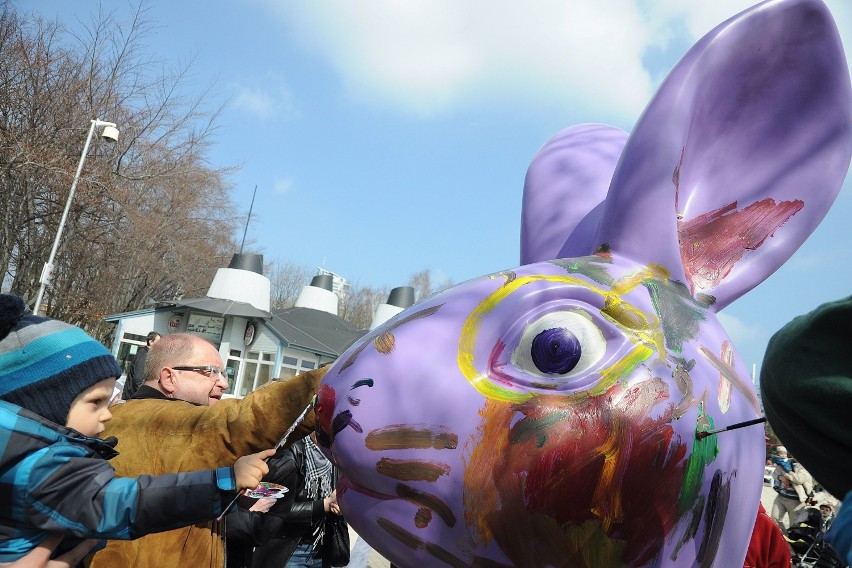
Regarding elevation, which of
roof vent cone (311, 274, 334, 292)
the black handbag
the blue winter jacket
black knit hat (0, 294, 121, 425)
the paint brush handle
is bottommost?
the black handbag

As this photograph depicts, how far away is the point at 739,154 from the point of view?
7.25 feet

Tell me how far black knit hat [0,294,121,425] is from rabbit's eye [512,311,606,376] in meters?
1.19

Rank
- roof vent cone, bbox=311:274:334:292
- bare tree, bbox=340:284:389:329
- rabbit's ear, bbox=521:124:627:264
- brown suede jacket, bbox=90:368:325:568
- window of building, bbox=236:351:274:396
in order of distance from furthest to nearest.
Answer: bare tree, bbox=340:284:389:329
roof vent cone, bbox=311:274:334:292
window of building, bbox=236:351:274:396
rabbit's ear, bbox=521:124:627:264
brown suede jacket, bbox=90:368:325:568

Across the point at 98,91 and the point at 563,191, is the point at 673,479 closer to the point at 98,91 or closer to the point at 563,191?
the point at 563,191

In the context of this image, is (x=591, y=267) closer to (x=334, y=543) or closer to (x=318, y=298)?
(x=334, y=543)

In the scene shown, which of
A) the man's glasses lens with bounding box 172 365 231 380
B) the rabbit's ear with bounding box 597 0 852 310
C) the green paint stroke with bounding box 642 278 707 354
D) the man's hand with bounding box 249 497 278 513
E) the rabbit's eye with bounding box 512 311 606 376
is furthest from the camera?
the man's hand with bounding box 249 497 278 513

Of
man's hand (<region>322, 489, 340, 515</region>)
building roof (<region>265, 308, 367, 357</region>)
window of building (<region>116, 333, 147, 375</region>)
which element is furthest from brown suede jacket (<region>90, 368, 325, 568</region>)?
window of building (<region>116, 333, 147, 375</region>)

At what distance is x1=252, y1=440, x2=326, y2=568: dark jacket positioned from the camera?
4266 mm

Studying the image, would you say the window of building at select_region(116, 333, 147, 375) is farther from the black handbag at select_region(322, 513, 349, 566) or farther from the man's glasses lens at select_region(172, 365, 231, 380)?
the man's glasses lens at select_region(172, 365, 231, 380)

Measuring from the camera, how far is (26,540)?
1.78m

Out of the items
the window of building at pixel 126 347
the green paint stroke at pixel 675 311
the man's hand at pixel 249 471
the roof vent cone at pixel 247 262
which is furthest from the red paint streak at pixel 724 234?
the window of building at pixel 126 347

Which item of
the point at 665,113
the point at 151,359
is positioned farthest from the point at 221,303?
the point at 665,113

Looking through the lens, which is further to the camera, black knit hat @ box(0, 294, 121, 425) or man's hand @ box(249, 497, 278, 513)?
man's hand @ box(249, 497, 278, 513)

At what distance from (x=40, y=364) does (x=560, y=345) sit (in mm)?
1348
